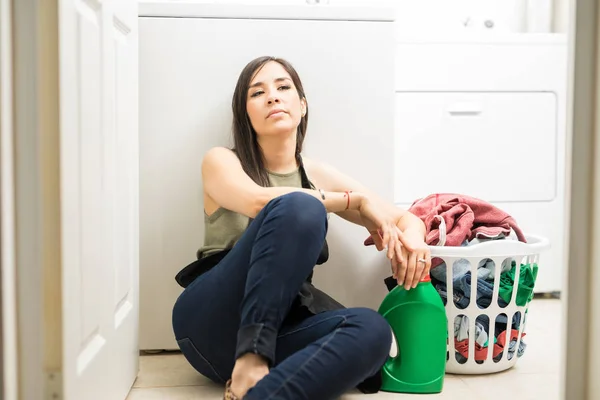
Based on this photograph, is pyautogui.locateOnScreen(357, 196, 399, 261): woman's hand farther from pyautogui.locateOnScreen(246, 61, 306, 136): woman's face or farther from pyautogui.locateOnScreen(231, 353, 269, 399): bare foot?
pyautogui.locateOnScreen(231, 353, 269, 399): bare foot

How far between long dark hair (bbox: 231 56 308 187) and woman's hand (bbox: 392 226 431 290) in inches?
13.1

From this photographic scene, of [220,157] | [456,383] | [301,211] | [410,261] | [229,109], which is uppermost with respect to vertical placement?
[229,109]

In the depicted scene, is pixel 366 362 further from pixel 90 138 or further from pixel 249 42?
pixel 249 42

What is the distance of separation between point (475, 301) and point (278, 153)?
560 mm

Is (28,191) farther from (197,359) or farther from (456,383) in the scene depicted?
(456,383)

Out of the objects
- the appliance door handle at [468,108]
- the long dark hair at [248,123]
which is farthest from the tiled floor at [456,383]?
the appliance door handle at [468,108]

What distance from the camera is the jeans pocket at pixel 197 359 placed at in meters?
1.39

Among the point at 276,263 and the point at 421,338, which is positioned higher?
the point at 276,263

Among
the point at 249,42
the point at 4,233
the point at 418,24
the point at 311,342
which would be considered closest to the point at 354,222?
the point at 311,342

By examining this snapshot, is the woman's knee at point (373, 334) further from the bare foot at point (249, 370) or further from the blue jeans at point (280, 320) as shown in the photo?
the bare foot at point (249, 370)

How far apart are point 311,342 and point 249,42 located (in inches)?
30.2

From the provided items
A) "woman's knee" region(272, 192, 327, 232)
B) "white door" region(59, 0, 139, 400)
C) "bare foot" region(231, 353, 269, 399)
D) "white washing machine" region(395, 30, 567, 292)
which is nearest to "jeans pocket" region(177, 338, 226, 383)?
"white door" region(59, 0, 139, 400)

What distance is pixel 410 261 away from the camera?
139cm

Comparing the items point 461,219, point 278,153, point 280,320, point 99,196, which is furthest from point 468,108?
point 99,196
